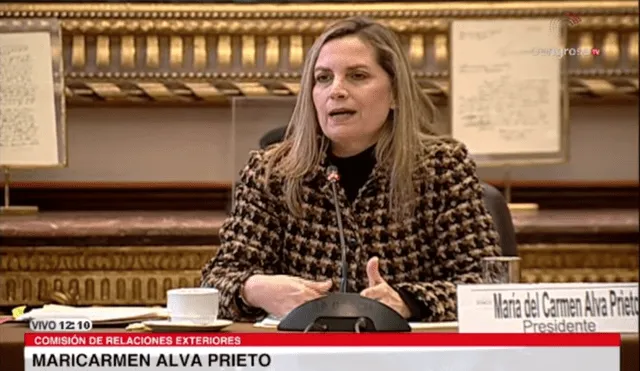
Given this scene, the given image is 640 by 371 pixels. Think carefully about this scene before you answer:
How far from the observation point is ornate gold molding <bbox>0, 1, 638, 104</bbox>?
7.86ft

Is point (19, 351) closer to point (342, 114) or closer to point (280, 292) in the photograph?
point (280, 292)

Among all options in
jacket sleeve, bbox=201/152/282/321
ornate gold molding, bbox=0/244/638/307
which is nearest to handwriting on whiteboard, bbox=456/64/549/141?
ornate gold molding, bbox=0/244/638/307

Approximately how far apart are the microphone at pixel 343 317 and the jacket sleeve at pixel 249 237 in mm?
415

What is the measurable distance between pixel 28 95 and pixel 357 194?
42 cm

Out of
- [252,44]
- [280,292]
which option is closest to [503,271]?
[280,292]

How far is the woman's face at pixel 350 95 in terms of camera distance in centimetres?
146

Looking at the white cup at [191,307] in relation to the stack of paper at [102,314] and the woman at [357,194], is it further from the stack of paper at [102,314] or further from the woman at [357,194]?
the woman at [357,194]

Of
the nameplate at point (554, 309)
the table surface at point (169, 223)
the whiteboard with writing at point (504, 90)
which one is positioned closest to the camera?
the nameplate at point (554, 309)

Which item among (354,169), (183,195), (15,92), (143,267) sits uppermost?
(15,92)

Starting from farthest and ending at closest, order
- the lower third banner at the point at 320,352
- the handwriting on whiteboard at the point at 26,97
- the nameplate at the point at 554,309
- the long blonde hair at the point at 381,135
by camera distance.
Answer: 1. the long blonde hair at the point at 381,135
2. the handwriting on whiteboard at the point at 26,97
3. the nameplate at the point at 554,309
4. the lower third banner at the point at 320,352

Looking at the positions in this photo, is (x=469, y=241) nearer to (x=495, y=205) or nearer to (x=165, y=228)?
(x=495, y=205)

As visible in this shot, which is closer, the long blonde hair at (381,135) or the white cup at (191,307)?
the white cup at (191,307)

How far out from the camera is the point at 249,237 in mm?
1503

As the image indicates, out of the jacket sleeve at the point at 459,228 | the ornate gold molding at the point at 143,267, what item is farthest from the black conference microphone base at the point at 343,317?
the ornate gold molding at the point at 143,267
